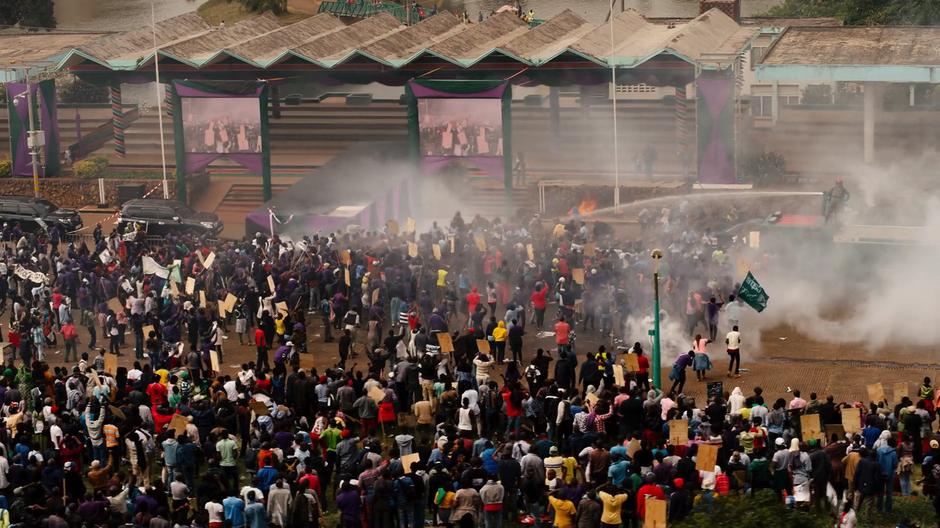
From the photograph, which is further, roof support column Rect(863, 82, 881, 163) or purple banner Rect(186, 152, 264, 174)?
roof support column Rect(863, 82, 881, 163)

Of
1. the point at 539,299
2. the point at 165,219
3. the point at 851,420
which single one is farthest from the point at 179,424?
the point at 165,219

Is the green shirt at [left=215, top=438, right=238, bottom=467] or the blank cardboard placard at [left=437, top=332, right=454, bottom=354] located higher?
the blank cardboard placard at [left=437, top=332, right=454, bottom=354]

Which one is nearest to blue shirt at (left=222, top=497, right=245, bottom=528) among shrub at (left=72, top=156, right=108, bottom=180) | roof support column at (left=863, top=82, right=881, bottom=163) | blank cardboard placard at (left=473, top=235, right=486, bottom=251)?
blank cardboard placard at (left=473, top=235, right=486, bottom=251)

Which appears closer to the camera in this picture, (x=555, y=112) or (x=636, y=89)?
(x=555, y=112)

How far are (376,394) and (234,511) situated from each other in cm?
609

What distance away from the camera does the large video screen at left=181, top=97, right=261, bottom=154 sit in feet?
186

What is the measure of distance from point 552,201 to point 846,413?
28.0m

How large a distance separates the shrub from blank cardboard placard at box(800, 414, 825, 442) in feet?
123

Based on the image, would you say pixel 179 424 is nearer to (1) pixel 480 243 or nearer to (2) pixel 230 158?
(1) pixel 480 243

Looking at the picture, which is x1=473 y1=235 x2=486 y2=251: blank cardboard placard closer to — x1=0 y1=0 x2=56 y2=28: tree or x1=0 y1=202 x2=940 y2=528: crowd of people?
x1=0 y1=202 x2=940 y2=528: crowd of people

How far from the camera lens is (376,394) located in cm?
3325

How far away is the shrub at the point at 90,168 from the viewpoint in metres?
62.3

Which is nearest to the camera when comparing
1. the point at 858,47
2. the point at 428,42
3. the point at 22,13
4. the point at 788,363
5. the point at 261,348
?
the point at 261,348

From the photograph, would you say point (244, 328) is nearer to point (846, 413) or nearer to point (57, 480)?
point (57, 480)
